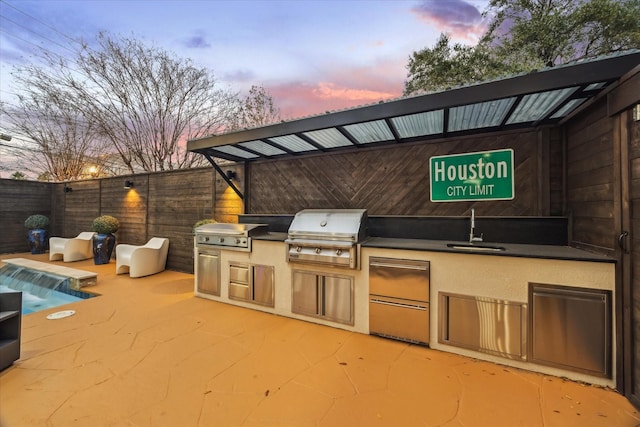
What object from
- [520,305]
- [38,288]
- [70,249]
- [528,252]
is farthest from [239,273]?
[70,249]

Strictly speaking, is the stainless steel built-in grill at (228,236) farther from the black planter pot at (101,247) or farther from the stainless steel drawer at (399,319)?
the black planter pot at (101,247)

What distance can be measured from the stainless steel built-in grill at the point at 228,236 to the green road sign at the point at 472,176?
101 inches

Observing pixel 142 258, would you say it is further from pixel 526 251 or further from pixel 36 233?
pixel 526 251

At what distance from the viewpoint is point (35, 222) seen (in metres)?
7.69

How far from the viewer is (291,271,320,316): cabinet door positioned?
120 inches

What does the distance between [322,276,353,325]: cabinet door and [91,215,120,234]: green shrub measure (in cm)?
643

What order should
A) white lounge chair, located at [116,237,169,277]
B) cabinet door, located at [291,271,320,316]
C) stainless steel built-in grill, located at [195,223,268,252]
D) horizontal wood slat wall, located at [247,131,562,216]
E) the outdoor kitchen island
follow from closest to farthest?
the outdoor kitchen island → horizontal wood slat wall, located at [247,131,562,216] → cabinet door, located at [291,271,320,316] → stainless steel built-in grill, located at [195,223,268,252] → white lounge chair, located at [116,237,169,277]

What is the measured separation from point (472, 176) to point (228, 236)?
343 centimetres

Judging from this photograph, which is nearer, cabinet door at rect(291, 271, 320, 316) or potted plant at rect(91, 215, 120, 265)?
cabinet door at rect(291, 271, 320, 316)

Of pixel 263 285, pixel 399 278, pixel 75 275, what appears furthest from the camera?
pixel 75 275

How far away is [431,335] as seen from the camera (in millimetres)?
2451

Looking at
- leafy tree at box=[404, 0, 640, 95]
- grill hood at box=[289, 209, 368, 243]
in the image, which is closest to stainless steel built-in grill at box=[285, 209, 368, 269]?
grill hood at box=[289, 209, 368, 243]

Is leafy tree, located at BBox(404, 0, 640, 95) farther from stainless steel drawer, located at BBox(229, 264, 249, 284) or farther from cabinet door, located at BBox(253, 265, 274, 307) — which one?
stainless steel drawer, located at BBox(229, 264, 249, 284)

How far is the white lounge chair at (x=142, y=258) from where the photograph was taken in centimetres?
511
